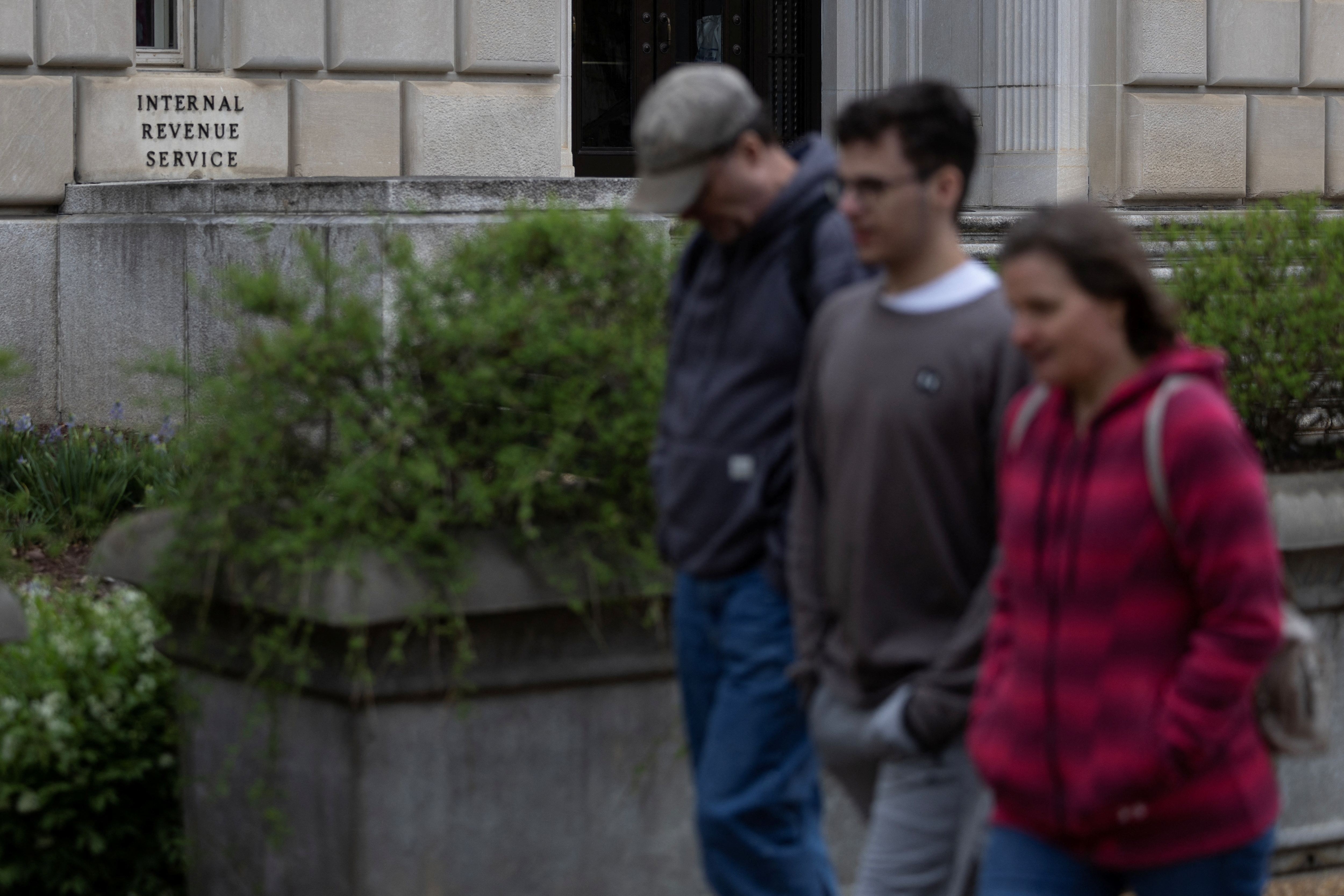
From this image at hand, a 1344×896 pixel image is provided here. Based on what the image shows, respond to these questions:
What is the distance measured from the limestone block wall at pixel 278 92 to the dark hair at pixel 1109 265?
872 centimetres

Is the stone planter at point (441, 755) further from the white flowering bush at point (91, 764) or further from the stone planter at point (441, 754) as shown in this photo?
the white flowering bush at point (91, 764)

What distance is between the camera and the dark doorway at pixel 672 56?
14.5m

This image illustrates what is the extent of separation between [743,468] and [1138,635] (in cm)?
96

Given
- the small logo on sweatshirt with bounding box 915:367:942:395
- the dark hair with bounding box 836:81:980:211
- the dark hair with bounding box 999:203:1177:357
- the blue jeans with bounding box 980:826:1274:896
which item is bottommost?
→ the blue jeans with bounding box 980:826:1274:896

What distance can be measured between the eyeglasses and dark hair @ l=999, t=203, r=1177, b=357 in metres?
0.37

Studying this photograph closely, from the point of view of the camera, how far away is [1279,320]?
199 inches

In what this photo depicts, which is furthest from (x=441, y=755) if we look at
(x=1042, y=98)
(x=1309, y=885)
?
(x=1042, y=98)

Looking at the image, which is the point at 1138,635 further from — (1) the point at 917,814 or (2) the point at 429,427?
(2) the point at 429,427

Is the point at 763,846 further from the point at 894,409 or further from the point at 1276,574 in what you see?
the point at 1276,574

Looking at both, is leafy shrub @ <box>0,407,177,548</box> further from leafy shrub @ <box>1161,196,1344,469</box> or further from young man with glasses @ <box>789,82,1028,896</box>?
young man with glasses @ <box>789,82,1028,896</box>

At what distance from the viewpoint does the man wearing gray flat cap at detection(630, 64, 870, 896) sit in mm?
3309

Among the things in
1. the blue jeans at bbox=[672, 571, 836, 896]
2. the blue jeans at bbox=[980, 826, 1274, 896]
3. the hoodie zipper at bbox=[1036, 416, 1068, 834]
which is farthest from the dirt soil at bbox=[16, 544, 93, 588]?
the hoodie zipper at bbox=[1036, 416, 1068, 834]

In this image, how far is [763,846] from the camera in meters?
3.38

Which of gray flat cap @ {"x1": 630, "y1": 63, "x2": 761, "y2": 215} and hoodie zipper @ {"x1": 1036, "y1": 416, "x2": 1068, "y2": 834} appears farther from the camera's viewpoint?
gray flat cap @ {"x1": 630, "y1": 63, "x2": 761, "y2": 215}
